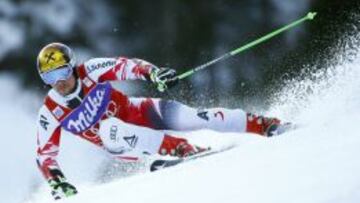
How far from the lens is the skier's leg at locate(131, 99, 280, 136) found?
6324mm

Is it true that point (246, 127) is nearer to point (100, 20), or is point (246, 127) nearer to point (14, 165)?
point (100, 20)

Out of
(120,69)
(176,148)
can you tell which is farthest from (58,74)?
(176,148)

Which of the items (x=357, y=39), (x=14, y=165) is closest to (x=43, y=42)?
(x=14, y=165)

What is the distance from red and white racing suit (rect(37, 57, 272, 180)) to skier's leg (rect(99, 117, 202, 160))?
42 millimetres

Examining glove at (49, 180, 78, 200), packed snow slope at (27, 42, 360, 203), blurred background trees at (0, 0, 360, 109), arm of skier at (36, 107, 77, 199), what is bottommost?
packed snow slope at (27, 42, 360, 203)

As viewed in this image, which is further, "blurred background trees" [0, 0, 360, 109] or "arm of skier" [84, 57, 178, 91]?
"blurred background trees" [0, 0, 360, 109]

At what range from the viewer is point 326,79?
→ 8398 mm

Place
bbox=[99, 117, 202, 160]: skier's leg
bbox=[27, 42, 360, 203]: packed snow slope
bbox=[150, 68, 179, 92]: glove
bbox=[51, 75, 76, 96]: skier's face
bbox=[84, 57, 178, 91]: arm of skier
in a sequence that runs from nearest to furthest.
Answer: bbox=[27, 42, 360, 203]: packed snow slope < bbox=[150, 68, 179, 92]: glove < bbox=[84, 57, 178, 91]: arm of skier < bbox=[51, 75, 76, 96]: skier's face < bbox=[99, 117, 202, 160]: skier's leg

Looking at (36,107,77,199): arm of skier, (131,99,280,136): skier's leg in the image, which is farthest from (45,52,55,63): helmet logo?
(131,99,280,136): skier's leg

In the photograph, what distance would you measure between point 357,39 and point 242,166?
6.62 m

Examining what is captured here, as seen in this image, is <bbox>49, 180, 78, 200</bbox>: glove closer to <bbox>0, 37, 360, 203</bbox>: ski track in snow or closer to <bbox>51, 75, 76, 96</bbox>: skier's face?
<bbox>51, 75, 76, 96</bbox>: skier's face

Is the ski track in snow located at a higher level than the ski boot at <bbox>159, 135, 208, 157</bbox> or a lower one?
lower

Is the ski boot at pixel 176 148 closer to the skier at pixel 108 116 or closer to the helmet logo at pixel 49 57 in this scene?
the skier at pixel 108 116

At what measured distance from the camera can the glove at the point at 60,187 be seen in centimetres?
632
